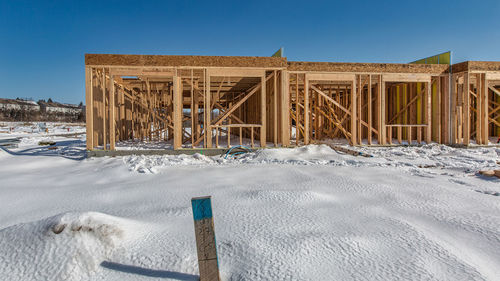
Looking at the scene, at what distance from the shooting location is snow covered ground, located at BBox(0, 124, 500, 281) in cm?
225

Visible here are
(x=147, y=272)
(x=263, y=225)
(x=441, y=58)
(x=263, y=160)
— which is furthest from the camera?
(x=441, y=58)

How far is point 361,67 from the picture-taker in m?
10.3

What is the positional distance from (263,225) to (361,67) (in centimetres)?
910

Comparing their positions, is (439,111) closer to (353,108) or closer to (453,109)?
(453,109)

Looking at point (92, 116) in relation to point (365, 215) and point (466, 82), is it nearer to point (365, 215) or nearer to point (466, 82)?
point (365, 215)

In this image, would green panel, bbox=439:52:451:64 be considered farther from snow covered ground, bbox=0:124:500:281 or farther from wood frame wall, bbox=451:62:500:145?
snow covered ground, bbox=0:124:500:281

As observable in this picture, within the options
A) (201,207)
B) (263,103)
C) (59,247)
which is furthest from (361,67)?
(59,247)

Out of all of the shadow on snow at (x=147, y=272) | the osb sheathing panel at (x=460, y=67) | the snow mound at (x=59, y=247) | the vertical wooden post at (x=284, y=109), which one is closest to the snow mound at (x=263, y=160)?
the vertical wooden post at (x=284, y=109)

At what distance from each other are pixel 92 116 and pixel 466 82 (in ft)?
45.1

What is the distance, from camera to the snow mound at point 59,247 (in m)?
2.20

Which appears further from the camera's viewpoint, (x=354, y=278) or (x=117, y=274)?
(x=117, y=274)

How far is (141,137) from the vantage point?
15320 millimetres

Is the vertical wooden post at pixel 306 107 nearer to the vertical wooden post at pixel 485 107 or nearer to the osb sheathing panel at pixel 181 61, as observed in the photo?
the osb sheathing panel at pixel 181 61

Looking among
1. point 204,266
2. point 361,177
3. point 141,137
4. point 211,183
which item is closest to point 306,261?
point 204,266
